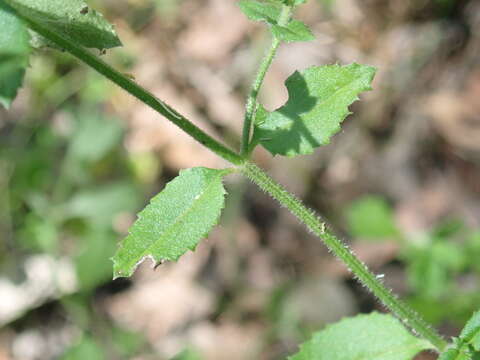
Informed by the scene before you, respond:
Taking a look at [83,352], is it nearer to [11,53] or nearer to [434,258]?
[434,258]

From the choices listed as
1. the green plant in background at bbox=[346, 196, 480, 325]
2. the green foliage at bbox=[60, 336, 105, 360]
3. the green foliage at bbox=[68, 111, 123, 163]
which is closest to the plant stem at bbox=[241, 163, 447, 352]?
the green plant in background at bbox=[346, 196, 480, 325]

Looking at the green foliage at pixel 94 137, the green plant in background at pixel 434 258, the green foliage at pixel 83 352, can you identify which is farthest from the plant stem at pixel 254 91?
the green foliage at pixel 94 137

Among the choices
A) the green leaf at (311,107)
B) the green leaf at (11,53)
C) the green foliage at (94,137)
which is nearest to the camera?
the green leaf at (11,53)

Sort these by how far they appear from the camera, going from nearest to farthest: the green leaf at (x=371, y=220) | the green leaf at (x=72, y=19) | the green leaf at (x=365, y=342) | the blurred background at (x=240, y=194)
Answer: the green leaf at (x=72, y=19) → the green leaf at (x=365, y=342) → the green leaf at (x=371, y=220) → the blurred background at (x=240, y=194)

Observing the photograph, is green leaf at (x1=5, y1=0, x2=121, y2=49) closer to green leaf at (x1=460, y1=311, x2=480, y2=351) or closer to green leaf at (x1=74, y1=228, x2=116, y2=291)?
green leaf at (x1=460, y1=311, x2=480, y2=351)

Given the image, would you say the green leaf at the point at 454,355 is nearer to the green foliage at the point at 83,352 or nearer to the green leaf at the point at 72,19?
the green leaf at the point at 72,19

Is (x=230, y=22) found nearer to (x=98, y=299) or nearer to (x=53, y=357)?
(x=98, y=299)
